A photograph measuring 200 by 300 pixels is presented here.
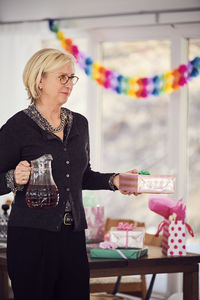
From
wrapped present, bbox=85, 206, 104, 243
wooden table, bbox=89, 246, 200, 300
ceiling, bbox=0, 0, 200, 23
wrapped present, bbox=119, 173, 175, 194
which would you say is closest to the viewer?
wrapped present, bbox=119, 173, 175, 194

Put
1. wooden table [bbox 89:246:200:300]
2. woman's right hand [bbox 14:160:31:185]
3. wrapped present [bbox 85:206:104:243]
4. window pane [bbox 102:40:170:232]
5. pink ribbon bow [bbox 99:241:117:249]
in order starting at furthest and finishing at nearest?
window pane [bbox 102:40:170:232]
wrapped present [bbox 85:206:104:243]
pink ribbon bow [bbox 99:241:117:249]
wooden table [bbox 89:246:200:300]
woman's right hand [bbox 14:160:31:185]

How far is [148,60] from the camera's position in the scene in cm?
471

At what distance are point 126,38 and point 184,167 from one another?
1101mm

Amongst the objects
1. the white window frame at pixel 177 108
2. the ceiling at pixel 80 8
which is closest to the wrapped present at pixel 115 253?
the white window frame at pixel 177 108

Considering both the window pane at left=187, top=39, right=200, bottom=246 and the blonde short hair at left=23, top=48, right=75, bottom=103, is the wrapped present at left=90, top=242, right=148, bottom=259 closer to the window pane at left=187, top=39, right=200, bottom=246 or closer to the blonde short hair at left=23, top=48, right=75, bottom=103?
the blonde short hair at left=23, top=48, right=75, bottom=103

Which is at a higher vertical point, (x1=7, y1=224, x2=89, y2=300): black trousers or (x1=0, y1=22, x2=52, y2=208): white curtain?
(x1=0, y1=22, x2=52, y2=208): white curtain

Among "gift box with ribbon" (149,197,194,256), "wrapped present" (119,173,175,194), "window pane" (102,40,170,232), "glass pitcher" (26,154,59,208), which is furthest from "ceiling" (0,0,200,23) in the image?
"glass pitcher" (26,154,59,208)

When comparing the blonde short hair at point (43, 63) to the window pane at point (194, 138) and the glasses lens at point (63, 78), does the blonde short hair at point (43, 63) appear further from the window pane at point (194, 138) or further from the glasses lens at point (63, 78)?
the window pane at point (194, 138)

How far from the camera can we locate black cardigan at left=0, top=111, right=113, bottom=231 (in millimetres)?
2133

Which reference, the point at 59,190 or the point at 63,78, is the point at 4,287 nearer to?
the point at 59,190

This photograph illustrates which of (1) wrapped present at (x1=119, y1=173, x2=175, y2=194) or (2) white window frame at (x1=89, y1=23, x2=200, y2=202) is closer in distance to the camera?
(1) wrapped present at (x1=119, y1=173, x2=175, y2=194)

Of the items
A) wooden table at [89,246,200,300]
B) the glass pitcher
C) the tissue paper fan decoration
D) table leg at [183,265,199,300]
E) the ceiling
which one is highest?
the ceiling

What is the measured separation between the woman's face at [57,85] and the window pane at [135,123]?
246 centimetres

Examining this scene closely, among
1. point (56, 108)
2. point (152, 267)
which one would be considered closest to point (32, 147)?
point (56, 108)
